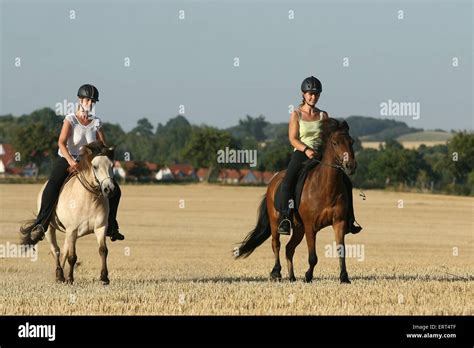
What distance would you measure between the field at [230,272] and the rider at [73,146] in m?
1.02

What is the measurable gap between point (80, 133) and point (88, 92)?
0.65 metres

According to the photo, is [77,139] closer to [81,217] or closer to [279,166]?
[81,217]

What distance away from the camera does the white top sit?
13.6m

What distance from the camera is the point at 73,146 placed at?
13.7 metres

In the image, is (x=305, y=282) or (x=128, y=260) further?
(x=128, y=260)

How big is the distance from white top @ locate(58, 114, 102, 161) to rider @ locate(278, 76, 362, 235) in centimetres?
290

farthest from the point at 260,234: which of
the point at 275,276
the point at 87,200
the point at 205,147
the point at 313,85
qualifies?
the point at 205,147

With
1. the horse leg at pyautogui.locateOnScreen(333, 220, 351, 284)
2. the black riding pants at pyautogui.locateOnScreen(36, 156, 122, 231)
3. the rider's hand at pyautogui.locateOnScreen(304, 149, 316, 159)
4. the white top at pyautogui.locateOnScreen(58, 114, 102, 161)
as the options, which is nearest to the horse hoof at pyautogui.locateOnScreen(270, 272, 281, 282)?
the horse leg at pyautogui.locateOnScreen(333, 220, 351, 284)

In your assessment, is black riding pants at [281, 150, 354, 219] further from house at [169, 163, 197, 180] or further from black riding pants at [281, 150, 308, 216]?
house at [169, 163, 197, 180]

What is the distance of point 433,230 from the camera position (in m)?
36.8

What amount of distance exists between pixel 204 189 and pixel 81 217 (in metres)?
61.1

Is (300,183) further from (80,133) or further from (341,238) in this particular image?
(80,133)

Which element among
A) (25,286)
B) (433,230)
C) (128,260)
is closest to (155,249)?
(128,260)
